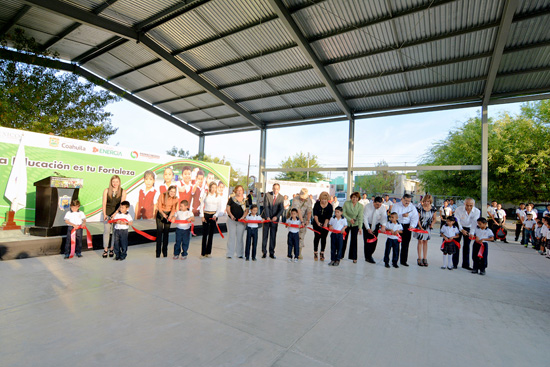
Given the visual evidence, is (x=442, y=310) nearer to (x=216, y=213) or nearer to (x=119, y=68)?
(x=216, y=213)

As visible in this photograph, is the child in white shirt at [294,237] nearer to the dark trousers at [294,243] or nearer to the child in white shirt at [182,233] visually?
the dark trousers at [294,243]

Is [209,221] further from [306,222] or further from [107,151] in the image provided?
[107,151]

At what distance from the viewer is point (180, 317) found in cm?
291

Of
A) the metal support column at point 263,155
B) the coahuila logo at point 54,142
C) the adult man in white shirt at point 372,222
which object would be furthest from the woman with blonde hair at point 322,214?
the metal support column at point 263,155

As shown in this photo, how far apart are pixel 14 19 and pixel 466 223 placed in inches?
642

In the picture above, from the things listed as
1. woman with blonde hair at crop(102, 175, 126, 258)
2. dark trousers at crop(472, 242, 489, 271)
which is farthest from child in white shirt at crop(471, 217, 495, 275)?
woman with blonde hair at crop(102, 175, 126, 258)

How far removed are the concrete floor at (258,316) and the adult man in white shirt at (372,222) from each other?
1009mm

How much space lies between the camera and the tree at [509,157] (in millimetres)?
14188

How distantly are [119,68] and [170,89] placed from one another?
8.32 ft

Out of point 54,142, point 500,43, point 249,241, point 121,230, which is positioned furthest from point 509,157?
point 54,142

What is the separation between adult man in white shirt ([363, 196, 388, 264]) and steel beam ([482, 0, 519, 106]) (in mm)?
6602

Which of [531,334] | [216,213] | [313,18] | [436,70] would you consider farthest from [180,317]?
[436,70]

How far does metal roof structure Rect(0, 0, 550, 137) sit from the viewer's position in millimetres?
8680

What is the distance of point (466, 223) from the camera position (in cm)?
590
